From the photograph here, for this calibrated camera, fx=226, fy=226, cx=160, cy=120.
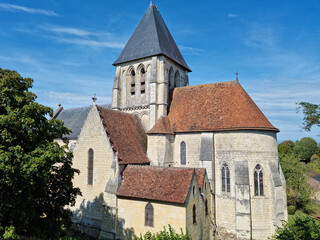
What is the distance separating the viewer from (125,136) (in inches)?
857

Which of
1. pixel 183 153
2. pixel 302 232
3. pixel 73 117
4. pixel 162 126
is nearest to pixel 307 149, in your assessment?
pixel 183 153

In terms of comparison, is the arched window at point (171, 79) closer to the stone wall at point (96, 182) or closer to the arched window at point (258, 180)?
the stone wall at point (96, 182)

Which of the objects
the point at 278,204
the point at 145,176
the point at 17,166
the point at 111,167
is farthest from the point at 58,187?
the point at 278,204

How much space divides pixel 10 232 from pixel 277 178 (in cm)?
1941

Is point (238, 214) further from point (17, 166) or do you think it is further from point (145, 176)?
point (17, 166)

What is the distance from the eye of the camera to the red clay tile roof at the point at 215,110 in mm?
20508

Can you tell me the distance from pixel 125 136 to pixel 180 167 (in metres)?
6.48

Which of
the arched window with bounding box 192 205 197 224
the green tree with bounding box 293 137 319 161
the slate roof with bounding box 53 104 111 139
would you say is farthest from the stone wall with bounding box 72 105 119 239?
the green tree with bounding box 293 137 319 161

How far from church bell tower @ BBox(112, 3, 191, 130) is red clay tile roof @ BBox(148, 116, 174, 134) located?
67cm

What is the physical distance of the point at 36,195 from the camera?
1267 cm

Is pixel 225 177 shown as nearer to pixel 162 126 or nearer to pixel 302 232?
pixel 162 126

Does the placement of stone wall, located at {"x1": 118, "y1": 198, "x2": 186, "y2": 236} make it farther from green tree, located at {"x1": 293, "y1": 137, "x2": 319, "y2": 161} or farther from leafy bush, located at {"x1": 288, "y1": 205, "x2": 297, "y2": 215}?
green tree, located at {"x1": 293, "y1": 137, "x2": 319, "y2": 161}

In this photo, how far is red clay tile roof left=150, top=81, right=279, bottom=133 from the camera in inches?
807

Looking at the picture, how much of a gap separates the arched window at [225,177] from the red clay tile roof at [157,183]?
10.7ft
